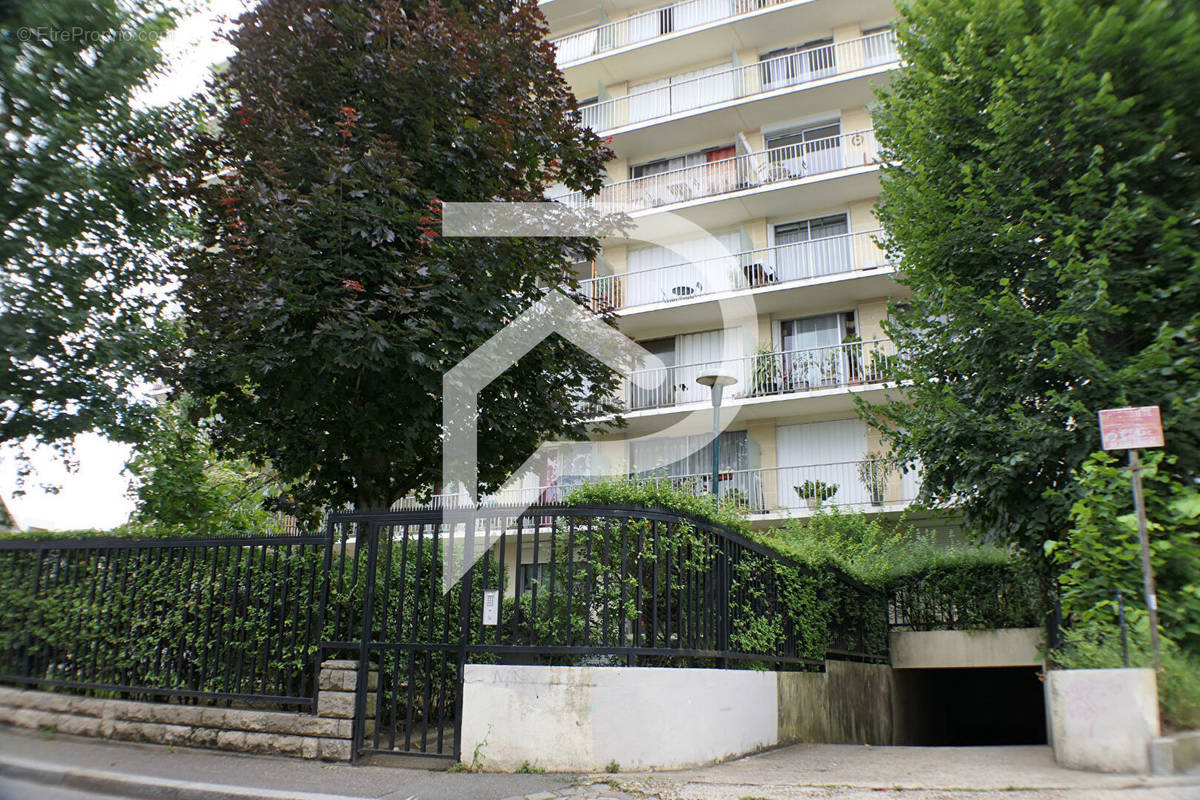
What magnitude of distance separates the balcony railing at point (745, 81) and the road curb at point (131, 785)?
1927 centimetres

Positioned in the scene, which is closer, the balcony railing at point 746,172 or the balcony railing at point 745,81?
the balcony railing at point 746,172

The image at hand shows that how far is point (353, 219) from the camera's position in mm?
7871

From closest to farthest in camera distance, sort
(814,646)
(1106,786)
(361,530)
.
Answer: (1106,786), (361,530), (814,646)

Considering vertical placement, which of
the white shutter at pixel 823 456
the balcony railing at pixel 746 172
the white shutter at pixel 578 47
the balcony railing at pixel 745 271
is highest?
the white shutter at pixel 578 47

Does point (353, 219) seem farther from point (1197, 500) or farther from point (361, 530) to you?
point (1197, 500)

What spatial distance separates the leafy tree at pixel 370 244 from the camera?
7.68 m

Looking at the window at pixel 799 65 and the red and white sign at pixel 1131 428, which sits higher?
the window at pixel 799 65

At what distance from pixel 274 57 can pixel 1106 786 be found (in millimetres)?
9729

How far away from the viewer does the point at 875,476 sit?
63.9 feet

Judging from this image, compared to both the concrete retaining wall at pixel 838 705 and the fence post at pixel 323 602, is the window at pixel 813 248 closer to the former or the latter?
the concrete retaining wall at pixel 838 705

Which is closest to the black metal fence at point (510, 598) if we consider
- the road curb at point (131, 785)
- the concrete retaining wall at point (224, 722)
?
the concrete retaining wall at point (224, 722)

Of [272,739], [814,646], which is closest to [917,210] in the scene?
[814,646]

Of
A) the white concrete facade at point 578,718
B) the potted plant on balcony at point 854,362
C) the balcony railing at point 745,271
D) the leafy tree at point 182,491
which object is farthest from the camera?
the balcony railing at point 745,271

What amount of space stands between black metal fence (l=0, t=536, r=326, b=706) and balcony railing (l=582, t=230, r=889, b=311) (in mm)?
13839
